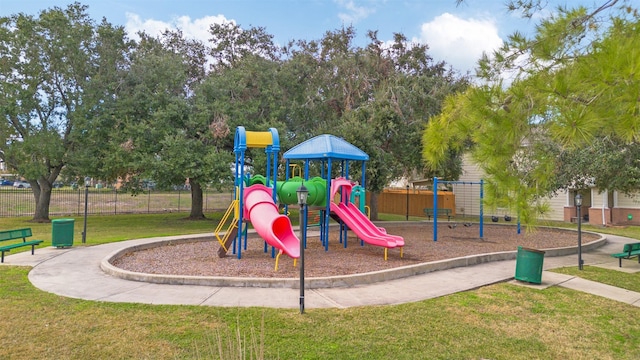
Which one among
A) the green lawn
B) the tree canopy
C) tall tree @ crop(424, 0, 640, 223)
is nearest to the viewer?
tall tree @ crop(424, 0, 640, 223)

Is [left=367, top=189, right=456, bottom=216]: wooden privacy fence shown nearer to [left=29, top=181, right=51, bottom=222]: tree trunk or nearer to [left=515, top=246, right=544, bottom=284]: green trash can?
[left=515, top=246, right=544, bottom=284]: green trash can

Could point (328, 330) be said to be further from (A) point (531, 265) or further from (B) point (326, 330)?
(A) point (531, 265)

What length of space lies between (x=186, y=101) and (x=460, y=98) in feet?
53.7

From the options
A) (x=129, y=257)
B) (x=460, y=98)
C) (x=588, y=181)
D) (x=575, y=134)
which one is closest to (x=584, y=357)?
(x=575, y=134)

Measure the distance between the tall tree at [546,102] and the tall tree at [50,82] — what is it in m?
18.8

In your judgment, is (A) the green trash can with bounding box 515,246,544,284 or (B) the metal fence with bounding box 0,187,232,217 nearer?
(A) the green trash can with bounding box 515,246,544,284

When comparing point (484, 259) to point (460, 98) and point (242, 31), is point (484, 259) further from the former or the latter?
point (242, 31)

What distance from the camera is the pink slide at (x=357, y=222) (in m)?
10.3

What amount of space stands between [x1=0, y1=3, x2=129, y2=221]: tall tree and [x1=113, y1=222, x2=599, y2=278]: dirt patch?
422 inches

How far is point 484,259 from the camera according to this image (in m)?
10.1

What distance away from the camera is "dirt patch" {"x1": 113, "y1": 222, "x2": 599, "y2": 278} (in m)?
8.50

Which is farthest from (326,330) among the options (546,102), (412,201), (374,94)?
(412,201)

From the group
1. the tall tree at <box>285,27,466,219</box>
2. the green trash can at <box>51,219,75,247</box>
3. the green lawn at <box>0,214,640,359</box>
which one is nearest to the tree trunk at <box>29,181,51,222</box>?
the green trash can at <box>51,219,75,247</box>

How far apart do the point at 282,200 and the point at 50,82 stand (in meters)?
15.7
